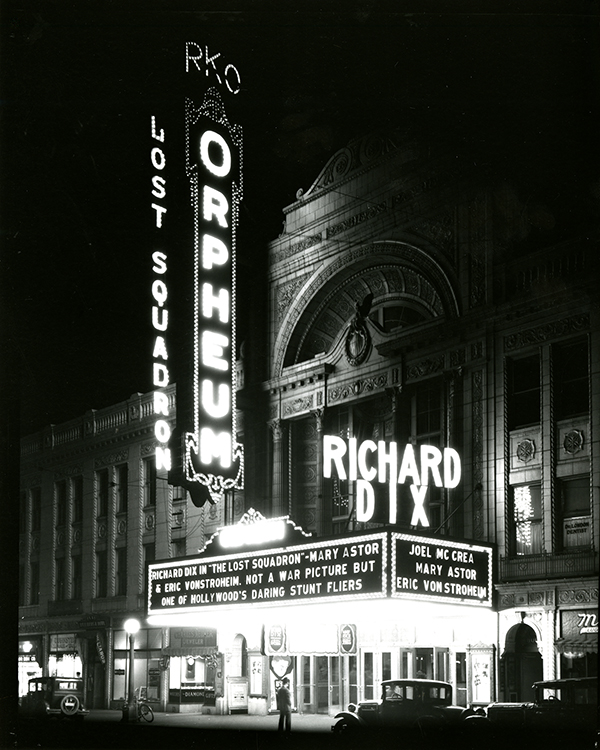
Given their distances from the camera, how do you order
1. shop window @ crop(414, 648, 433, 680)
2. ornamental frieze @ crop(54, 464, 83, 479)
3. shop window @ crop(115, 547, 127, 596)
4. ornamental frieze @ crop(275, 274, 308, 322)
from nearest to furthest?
shop window @ crop(414, 648, 433, 680) < ornamental frieze @ crop(275, 274, 308, 322) < shop window @ crop(115, 547, 127, 596) < ornamental frieze @ crop(54, 464, 83, 479)

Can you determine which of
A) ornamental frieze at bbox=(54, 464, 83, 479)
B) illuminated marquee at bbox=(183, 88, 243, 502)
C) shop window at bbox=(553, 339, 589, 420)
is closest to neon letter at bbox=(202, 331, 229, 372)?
illuminated marquee at bbox=(183, 88, 243, 502)

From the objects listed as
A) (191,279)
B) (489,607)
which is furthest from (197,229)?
(489,607)

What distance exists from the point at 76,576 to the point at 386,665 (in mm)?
21618

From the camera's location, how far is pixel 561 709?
20.6m

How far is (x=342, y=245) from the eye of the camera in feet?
119

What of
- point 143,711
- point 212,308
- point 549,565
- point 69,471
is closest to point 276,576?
point 549,565

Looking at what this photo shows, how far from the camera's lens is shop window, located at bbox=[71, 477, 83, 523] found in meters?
49.2

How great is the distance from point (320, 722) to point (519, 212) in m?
16.1

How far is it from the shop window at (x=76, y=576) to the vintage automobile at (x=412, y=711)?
88.6 feet

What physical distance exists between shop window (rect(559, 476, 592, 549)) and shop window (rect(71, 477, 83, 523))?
27.9 m

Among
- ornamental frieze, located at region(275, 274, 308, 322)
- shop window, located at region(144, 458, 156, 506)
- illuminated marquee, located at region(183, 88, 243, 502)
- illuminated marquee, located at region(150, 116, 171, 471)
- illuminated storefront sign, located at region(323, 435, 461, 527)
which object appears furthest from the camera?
shop window, located at region(144, 458, 156, 506)

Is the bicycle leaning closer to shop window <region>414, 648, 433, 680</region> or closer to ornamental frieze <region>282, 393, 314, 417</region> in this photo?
shop window <region>414, 648, 433, 680</region>

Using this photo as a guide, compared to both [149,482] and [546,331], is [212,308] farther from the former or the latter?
[149,482]

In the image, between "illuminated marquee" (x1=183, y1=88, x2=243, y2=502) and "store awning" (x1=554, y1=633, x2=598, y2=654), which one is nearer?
"store awning" (x1=554, y1=633, x2=598, y2=654)
